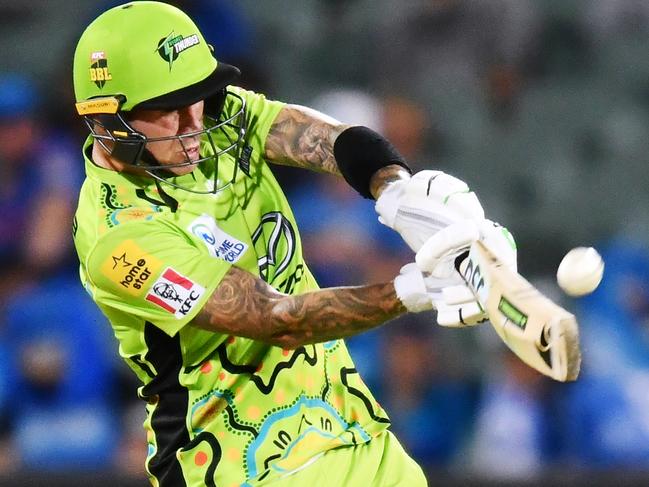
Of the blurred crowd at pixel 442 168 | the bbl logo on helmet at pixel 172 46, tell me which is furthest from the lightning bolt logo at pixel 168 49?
the blurred crowd at pixel 442 168

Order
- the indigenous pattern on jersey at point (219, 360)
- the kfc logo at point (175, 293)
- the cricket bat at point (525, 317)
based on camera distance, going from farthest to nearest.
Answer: the indigenous pattern on jersey at point (219, 360)
the kfc logo at point (175, 293)
the cricket bat at point (525, 317)

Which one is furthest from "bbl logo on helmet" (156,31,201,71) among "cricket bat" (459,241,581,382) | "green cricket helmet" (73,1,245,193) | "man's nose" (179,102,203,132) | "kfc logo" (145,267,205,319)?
"cricket bat" (459,241,581,382)

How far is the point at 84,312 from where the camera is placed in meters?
5.78

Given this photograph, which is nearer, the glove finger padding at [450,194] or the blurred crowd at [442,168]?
the glove finger padding at [450,194]

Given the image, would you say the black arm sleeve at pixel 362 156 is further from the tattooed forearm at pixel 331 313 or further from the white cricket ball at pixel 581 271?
the white cricket ball at pixel 581 271

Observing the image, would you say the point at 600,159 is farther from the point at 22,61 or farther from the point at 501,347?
the point at 22,61

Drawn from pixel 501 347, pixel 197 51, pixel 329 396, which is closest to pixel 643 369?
pixel 501 347

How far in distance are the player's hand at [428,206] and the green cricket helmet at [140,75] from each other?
527 mm

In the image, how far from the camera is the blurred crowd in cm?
570

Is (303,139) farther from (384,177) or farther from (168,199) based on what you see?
(168,199)

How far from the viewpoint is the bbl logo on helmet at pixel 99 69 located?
343cm

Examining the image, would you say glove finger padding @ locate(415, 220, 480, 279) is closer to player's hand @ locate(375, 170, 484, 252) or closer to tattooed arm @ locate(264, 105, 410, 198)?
player's hand @ locate(375, 170, 484, 252)

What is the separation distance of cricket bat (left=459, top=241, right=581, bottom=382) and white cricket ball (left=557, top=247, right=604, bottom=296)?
122mm

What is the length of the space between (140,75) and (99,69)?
0.40ft
